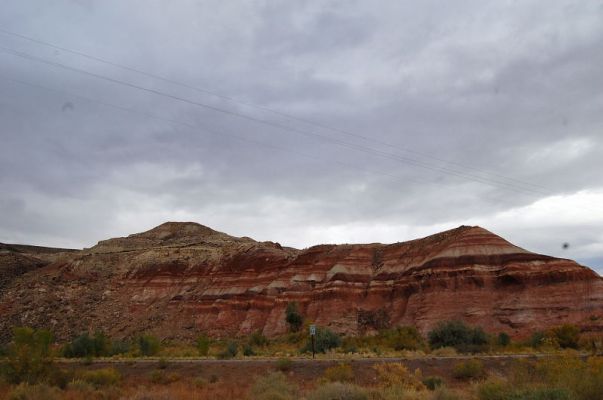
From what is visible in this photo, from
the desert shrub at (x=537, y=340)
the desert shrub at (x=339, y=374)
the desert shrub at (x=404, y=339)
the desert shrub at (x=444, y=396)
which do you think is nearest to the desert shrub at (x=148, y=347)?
the desert shrub at (x=404, y=339)

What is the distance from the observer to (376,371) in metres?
22.8

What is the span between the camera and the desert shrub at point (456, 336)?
37.7 metres

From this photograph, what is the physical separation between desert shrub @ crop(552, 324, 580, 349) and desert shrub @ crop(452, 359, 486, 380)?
15.8 meters

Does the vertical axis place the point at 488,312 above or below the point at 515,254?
below

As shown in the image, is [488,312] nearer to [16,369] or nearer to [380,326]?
[380,326]

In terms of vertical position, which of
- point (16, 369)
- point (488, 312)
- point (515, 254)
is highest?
point (515, 254)

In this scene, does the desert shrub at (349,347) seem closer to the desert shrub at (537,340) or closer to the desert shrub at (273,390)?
the desert shrub at (537,340)

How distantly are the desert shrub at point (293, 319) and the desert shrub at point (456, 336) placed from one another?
1850 centimetres

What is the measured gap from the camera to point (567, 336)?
35.8 metres

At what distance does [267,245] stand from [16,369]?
176 ft

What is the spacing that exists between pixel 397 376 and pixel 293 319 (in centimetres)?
3654

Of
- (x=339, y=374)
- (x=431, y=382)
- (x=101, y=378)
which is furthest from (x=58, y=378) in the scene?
(x=431, y=382)

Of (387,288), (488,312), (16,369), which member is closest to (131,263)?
(387,288)

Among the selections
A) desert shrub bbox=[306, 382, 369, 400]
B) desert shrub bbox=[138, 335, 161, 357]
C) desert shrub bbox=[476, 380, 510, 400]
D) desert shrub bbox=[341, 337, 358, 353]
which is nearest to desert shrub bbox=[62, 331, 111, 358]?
desert shrub bbox=[138, 335, 161, 357]
